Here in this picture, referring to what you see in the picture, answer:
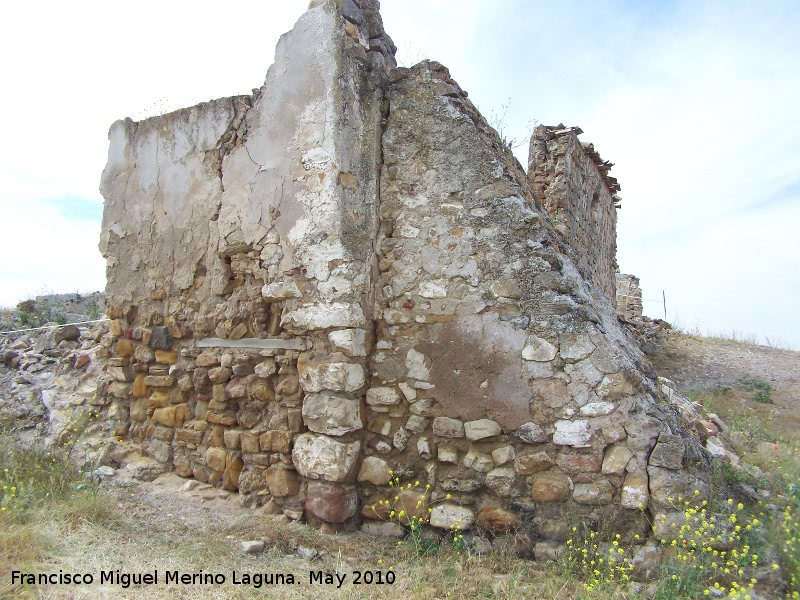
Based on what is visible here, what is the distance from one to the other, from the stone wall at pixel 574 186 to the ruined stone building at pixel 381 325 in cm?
233

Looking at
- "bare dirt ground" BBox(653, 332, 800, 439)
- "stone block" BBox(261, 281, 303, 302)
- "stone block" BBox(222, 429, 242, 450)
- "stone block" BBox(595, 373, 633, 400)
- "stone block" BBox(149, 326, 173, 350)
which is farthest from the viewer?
"bare dirt ground" BBox(653, 332, 800, 439)

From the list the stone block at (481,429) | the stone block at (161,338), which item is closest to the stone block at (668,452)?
the stone block at (481,429)

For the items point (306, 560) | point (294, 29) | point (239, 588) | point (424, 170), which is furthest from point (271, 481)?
point (294, 29)

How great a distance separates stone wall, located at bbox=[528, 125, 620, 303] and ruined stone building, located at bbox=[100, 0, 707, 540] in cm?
233

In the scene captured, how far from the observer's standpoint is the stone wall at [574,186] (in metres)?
6.42

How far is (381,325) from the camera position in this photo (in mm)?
3545

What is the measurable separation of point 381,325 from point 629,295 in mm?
11081

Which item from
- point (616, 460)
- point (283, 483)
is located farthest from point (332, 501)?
point (616, 460)

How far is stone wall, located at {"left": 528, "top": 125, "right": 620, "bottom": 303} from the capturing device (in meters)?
6.42

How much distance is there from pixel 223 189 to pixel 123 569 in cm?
250

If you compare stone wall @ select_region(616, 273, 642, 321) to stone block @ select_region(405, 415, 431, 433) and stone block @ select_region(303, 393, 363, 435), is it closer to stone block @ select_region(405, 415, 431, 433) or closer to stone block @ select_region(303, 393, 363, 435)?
stone block @ select_region(405, 415, 431, 433)

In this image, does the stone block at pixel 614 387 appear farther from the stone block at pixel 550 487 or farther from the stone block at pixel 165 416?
the stone block at pixel 165 416

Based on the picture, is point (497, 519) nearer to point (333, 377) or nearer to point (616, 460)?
point (616, 460)

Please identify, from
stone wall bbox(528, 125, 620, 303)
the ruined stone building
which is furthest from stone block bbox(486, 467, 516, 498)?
stone wall bbox(528, 125, 620, 303)
